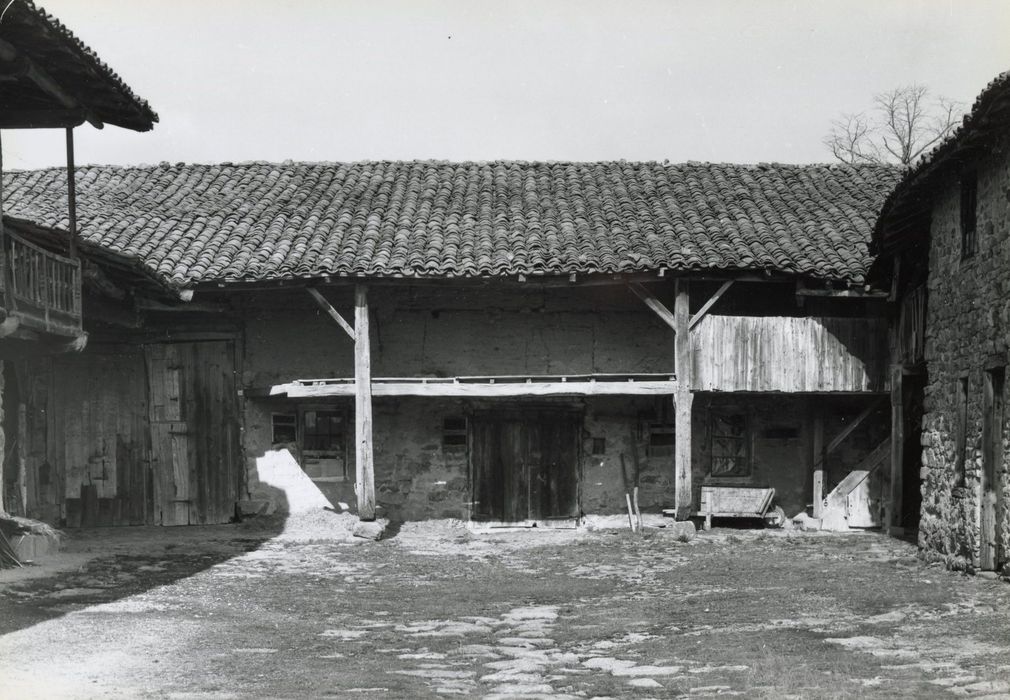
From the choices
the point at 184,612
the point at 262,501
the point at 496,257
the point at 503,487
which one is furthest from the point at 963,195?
the point at 262,501

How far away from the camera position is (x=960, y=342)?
1211 centimetres

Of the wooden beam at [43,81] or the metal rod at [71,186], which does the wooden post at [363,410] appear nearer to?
the metal rod at [71,186]

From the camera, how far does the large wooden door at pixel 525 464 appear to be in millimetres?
16875

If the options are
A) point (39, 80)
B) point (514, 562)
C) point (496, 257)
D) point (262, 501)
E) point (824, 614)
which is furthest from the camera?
point (262, 501)

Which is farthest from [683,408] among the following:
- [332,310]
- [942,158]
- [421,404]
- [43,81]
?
[43,81]

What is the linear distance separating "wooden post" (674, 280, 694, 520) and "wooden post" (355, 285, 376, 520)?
4231 millimetres

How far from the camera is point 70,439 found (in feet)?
55.3

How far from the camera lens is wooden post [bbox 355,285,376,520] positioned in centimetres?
1536

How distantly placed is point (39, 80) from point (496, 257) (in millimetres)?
6586

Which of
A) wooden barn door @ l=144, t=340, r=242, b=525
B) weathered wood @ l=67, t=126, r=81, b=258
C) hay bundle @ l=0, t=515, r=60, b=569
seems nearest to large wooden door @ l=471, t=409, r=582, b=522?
wooden barn door @ l=144, t=340, r=242, b=525

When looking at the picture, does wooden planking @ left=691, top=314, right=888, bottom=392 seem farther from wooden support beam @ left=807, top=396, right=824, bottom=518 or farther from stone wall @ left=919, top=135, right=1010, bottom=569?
stone wall @ left=919, top=135, right=1010, bottom=569

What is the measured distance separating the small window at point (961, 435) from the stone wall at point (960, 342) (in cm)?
5

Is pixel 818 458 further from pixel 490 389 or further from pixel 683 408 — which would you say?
pixel 490 389

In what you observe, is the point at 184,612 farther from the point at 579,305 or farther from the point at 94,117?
the point at 579,305
